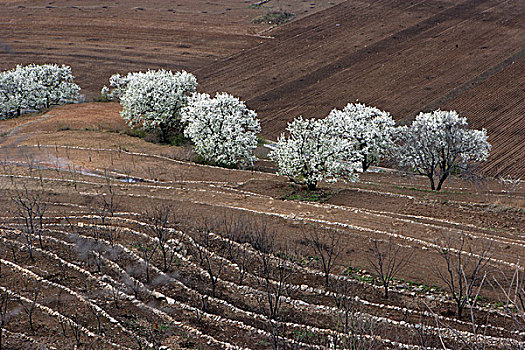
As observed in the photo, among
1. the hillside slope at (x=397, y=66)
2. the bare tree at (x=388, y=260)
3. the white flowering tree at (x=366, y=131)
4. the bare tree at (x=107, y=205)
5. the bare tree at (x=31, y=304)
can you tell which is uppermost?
the hillside slope at (x=397, y=66)

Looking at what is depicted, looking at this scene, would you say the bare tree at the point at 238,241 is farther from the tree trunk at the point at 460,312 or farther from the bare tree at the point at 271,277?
the tree trunk at the point at 460,312

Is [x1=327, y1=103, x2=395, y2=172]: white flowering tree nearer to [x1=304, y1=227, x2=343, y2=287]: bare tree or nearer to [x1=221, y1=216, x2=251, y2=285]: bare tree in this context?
[x1=304, y1=227, x2=343, y2=287]: bare tree

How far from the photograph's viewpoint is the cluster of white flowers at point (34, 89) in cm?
5500

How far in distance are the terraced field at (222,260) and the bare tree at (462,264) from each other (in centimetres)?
40

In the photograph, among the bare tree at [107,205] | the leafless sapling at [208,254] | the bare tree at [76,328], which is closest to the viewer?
the bare tree at [76,328]

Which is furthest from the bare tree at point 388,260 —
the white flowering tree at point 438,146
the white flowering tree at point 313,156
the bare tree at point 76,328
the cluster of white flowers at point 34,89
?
the cluster of white flowers at point 34,89

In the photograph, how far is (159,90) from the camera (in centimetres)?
4922

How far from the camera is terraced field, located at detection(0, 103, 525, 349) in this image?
18.1 metres

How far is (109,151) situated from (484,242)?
2740 centimetres

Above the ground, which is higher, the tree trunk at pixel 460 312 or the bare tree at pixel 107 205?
the bare tree at pixel 107 205

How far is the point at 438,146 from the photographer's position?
39.6m

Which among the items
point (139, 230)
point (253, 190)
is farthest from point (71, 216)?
point (253, 190)

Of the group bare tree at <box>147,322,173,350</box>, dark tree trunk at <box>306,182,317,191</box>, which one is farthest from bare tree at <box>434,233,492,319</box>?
dark tree trunk at <box>306,182,317,191</box>

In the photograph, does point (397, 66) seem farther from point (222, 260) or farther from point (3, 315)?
point (3, 315)
